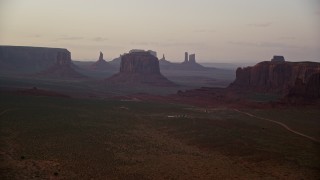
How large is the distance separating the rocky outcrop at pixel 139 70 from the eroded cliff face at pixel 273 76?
146 feet

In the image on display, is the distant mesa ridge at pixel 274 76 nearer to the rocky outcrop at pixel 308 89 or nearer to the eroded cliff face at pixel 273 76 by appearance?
the eroded cliff face at pixel 273 76

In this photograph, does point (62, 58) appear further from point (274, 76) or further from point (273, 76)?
point (274, 76)

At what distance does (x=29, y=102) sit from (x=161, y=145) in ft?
115

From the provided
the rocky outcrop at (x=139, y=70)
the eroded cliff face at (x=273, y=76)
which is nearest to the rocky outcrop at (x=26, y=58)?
the rocky outcrop at (x=139, y=70)

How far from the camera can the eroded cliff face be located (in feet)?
309

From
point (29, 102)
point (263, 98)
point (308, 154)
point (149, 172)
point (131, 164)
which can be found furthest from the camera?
point (263, 98)

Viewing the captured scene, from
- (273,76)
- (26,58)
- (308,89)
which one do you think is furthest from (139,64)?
(308,89)

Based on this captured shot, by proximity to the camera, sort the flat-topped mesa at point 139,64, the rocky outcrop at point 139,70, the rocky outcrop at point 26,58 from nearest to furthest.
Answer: the rocky outcrop at point 139,70, the flat-topped mesa at point 139,64, the rocky outcrop at point 26,58

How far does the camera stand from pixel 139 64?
150125mm

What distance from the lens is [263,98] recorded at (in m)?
91.5

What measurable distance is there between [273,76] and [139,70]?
61.7m

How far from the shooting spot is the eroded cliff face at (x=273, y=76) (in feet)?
309

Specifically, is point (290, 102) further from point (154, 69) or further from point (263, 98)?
point (154, 69)

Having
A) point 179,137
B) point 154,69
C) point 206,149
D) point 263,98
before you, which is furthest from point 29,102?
point 154,69
